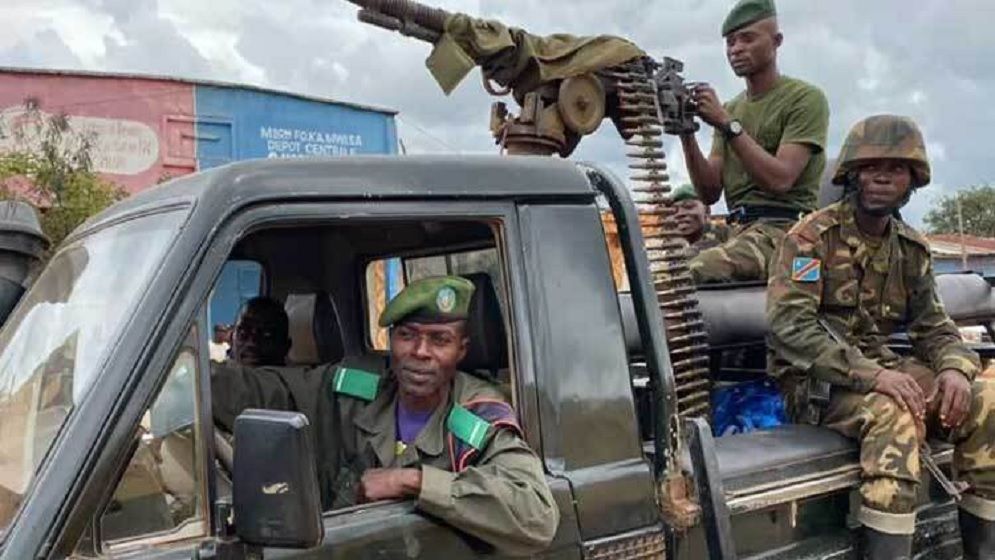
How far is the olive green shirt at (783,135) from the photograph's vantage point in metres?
4.62

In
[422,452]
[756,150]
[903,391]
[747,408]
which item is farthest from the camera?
[756,150]

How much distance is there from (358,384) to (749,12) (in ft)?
9.74

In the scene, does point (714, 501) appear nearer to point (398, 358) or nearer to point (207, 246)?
point (398, 358)

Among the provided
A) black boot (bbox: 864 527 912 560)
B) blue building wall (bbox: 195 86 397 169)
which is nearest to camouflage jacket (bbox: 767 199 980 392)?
black boot (bbox: 864 527 912 560)

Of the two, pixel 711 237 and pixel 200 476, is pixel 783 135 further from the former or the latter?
pixel 200 476

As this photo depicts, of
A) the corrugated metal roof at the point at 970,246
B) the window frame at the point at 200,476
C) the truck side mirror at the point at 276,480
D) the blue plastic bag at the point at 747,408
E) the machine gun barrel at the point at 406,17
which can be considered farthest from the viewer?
the corrugated metal roof at the point at 970,246

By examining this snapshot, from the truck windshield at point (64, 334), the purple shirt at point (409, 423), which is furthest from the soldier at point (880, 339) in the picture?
the truck windshield at point (64, 334)

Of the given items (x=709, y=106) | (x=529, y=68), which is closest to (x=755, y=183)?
(x=709, y=106)

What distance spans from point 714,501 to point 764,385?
1.57 metres

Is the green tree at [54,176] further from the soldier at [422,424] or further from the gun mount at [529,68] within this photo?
the soldier at [422,424]

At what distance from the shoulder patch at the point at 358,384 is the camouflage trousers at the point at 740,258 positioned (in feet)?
6.46

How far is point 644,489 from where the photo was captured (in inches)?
96.7

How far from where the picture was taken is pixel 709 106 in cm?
425

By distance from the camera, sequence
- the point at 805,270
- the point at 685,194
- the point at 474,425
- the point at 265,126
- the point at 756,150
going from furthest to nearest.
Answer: the point at 265,126 → the point at 685,194 → the point at 756,150 → the point at 805,270 → the point at 474,425
